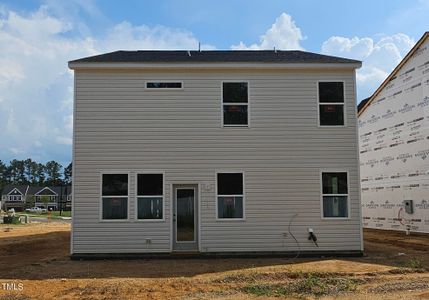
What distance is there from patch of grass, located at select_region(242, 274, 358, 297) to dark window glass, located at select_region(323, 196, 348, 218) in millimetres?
3992

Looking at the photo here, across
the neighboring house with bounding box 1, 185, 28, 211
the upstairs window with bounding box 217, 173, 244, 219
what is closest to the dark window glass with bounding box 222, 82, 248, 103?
the upstairs window with bounding box 217, 173, 244, 219

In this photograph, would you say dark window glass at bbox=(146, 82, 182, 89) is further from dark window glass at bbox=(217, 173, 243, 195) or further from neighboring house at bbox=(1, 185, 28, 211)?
neighboring house at bbox=(1, 185, 28, 211)

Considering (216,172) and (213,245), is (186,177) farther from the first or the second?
(213,245)

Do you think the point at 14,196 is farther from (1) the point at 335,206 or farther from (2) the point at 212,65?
(1) the point at 335,206

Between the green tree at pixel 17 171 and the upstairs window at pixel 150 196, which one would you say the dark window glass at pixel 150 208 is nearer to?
the upstairs window at pixel 150 196

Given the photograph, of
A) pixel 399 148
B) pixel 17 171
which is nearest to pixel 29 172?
pixel 17 171

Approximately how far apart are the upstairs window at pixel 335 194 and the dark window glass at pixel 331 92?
2.23 metres

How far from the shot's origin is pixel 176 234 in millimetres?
14008

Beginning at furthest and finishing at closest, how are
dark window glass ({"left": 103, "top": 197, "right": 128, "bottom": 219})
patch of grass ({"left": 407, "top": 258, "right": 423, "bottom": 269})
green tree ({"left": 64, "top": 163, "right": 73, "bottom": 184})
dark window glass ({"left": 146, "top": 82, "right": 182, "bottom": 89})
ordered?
green tree ({"left": 64, "top": 163, "right": 73, "bottom": 184}), dark window glass ({"left": 146, "top": 82, "right": 182, "bottom": 89}), dark window glass ({"left": 103, "top": 197, "right": 128, "bottom": 219}), patch of grass ({"left": 407, "top": 258, "right": 423, "bottom": 269})

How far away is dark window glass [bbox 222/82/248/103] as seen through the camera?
14.4m

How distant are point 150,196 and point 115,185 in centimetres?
108

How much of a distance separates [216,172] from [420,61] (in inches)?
516

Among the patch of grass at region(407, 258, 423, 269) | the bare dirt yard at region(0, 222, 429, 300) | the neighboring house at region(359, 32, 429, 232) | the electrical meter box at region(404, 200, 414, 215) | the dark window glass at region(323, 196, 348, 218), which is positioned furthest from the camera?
the electrical meter box at region(404, 200, 414, 215)

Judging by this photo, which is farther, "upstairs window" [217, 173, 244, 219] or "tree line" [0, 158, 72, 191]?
"tree line" [0, 158, 72, 191]
